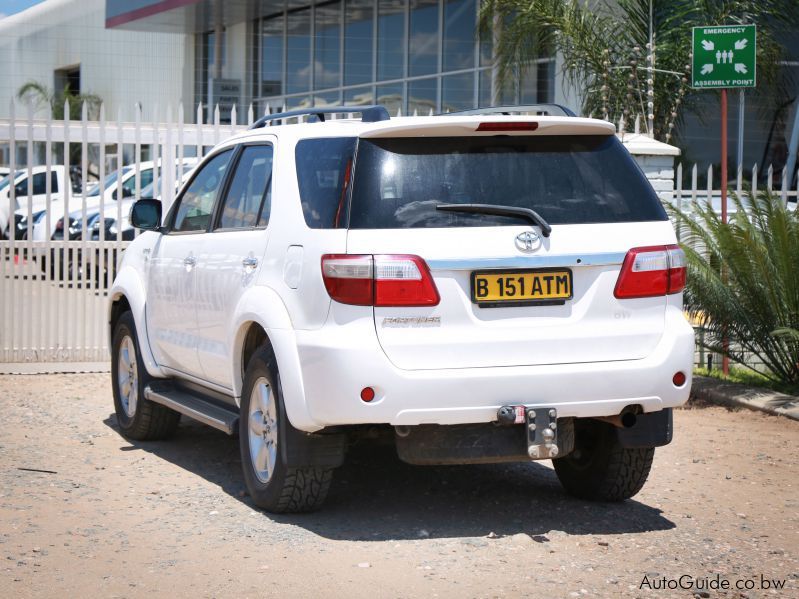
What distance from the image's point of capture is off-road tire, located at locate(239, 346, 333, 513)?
229 inches

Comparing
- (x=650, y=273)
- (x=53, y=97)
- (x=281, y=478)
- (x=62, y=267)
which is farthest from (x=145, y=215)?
(x=53, y=97)

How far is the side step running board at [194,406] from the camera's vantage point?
6.46 m

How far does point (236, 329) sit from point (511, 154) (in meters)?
1.57

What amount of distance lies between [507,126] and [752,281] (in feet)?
14.8

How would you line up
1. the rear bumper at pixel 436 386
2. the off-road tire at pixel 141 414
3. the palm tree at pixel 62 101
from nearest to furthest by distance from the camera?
the rear bumper at pixel 436 386 → the off-road tire at pixel 141 414 → the palm tree at pixel 62 101

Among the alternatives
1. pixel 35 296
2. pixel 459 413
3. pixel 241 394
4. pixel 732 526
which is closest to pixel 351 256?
pixel 459 413

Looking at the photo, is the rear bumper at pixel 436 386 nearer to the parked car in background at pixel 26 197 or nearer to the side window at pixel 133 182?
the side window at pixel 133 182

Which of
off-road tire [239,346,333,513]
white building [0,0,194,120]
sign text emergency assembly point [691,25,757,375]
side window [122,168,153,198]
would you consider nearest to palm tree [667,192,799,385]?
sign text emergency assembly point [691,25,757,375]

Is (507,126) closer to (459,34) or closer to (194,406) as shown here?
(194,406)

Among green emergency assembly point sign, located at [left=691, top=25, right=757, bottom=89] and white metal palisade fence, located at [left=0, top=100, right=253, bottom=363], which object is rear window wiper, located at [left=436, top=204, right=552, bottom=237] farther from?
white metal palisade fence, located at [left=0, top=100, right=253, bottom=363]

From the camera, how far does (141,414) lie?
7949 millimetres

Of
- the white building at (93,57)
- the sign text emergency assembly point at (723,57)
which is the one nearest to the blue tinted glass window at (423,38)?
the white building at (93,57)

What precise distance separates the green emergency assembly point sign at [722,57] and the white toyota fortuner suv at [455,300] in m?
4.70

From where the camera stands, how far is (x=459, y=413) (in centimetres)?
547
